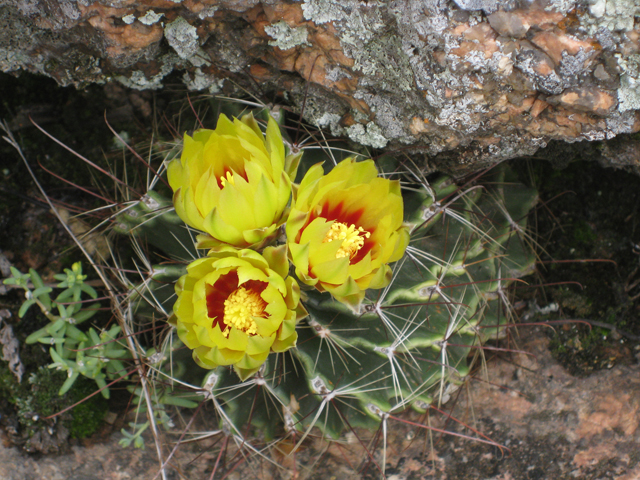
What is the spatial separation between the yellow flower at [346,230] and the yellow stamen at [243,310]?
0.18m

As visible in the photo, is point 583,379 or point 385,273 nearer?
point 385,273

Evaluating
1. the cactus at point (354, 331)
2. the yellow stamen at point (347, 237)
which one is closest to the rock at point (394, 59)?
the cactus at point (354, 331)

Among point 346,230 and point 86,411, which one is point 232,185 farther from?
point 86,411

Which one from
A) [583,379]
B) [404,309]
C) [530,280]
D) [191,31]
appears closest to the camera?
[191,31]

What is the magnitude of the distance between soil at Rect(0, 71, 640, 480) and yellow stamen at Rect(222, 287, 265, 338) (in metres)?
0.78

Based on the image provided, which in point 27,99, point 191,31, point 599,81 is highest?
point 191,31

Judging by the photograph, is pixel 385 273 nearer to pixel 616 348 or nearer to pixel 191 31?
pixel 191 31

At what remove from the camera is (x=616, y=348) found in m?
2.33

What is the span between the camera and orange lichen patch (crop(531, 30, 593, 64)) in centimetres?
139

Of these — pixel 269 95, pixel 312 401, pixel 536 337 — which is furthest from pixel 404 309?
pixel 269 95

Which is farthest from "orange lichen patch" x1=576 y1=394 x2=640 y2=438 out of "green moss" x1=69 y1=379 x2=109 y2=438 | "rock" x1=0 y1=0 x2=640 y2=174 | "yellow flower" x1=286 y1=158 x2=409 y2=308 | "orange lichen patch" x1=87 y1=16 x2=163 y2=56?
"orange lichen patch" x1=87 y1=16 x2=163 y2=56

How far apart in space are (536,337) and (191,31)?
6.52ft

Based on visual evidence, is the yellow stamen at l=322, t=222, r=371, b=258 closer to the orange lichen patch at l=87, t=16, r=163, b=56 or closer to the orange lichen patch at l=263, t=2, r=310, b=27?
the orange lichen patch at l=263, t=2, r=310, b=27

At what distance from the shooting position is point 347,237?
158 centimetres
